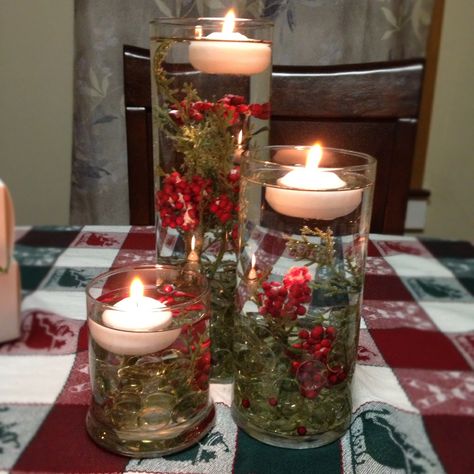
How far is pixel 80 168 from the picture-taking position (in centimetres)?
92

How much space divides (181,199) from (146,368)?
0.36ft

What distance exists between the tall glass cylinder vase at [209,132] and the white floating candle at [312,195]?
68 millimetres

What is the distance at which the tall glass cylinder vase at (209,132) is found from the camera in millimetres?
366

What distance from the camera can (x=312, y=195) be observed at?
0.98 ft

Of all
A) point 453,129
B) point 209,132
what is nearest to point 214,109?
point 209,132

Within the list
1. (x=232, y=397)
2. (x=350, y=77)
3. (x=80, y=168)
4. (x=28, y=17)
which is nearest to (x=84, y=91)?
(x=80, y=168)

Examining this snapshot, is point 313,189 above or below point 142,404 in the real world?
above

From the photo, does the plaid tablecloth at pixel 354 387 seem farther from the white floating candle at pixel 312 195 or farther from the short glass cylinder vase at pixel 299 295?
the white floating candle at pixel 312 195

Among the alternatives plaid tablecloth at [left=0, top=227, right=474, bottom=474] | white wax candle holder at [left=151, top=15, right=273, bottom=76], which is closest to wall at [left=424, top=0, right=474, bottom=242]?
plaid tablecloth at [left=0, top=227, right=474, bottom=474]

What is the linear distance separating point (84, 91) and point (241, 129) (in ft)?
2.02

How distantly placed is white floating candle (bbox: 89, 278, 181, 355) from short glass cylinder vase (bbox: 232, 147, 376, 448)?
53 millimetres

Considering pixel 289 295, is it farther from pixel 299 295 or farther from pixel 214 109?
pixel 214 109

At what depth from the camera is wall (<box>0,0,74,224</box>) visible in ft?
1.29

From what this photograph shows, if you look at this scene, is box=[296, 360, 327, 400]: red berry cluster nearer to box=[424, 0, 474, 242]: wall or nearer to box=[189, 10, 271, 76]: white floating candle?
box=[189, 10, 271, 76]: white floating candle
